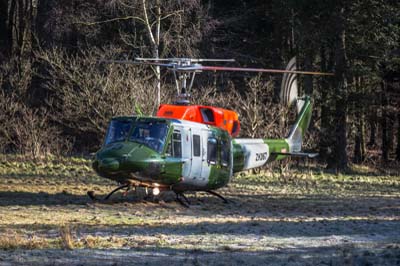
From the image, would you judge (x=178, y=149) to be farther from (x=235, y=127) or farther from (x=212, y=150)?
(x=235, y=127)

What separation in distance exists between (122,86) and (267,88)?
763cm

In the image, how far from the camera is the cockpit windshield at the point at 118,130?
1658cm

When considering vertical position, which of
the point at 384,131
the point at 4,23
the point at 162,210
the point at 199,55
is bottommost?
the point at 162,210

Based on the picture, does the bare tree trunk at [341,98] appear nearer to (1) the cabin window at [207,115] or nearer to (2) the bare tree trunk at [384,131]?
(2) the bare tree trunk at [384,131]

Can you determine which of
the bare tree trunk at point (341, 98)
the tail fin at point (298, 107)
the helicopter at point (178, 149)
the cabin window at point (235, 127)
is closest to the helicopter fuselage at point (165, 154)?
the helicopter at point (178, 149)

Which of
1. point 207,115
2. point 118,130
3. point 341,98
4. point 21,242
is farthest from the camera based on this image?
point 341,98

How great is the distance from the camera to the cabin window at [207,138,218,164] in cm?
1802

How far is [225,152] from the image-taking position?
18703 mm

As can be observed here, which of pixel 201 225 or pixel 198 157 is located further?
pixel 198 157

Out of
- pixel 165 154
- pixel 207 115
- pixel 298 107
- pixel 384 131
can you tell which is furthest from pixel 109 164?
pixel 384 131

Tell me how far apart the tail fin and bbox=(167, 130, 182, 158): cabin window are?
5833mm

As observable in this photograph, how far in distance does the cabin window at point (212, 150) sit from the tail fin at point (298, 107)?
450 cm

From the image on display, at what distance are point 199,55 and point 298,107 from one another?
15682 millimetres

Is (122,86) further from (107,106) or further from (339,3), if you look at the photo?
(339,3)
